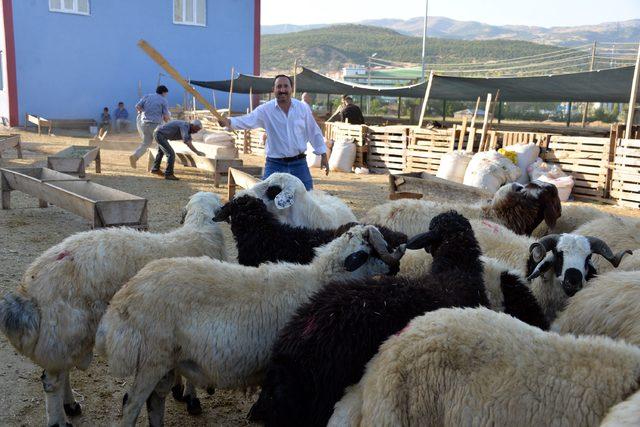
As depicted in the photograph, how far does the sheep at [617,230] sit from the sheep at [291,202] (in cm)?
229

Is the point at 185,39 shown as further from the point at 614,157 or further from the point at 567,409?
the point at 567,409

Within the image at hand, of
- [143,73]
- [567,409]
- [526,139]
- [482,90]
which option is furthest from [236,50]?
[567,409]

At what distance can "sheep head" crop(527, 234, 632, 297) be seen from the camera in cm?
387

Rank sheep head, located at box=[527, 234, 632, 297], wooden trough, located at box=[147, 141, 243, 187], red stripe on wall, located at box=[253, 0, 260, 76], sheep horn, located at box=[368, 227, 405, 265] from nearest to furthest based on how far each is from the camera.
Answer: sheep horn, located at box=[368, 227, 405, 265] < sheep head, located at box=[527, 234, 632, 297] < wooden trough, located at box=[147, 141, 243, 187] < red stripe on wall, located at box=[253, 0, 260, 76]

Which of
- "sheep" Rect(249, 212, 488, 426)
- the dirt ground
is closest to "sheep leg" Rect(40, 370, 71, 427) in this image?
the dirt ground

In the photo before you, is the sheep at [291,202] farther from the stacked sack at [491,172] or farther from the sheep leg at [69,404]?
the stacked sack at [491,172]

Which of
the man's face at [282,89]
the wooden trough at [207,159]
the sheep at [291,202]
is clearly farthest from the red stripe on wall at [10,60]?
the sheep at [291,202]

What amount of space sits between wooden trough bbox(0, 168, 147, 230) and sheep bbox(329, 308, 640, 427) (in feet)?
17.1

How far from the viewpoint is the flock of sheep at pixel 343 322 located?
234cm

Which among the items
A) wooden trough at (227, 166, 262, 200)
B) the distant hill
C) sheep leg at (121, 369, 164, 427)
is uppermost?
the distant hill

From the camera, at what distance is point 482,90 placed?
17594 millimetres

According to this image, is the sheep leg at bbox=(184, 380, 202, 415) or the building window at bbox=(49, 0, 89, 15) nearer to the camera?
the sheep leg at bbox=(184, 380, 202, 415)

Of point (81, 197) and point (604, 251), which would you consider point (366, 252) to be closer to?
point (604, 251)

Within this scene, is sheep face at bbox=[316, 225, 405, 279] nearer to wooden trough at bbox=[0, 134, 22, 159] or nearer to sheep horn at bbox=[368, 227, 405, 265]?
sheep horn at bbox=[368, 227, 405, 265]
